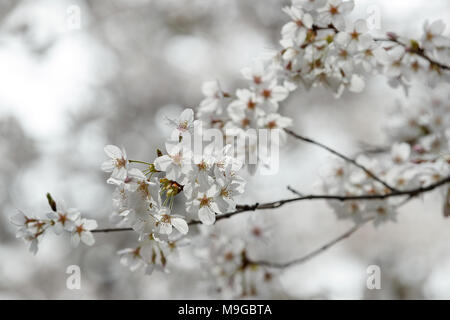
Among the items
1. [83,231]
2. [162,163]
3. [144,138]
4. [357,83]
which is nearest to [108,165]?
[162,163]

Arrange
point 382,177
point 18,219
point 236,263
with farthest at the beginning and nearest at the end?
point 236,263, point 382,177, point 18,219

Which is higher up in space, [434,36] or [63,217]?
[434,36]

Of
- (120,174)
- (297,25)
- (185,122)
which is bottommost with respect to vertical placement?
(120,174)

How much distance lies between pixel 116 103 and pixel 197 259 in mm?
3425

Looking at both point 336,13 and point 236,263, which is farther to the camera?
point 236,263

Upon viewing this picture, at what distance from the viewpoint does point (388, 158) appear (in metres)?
1.87

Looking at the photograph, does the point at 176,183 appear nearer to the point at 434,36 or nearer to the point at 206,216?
the point at 206,216

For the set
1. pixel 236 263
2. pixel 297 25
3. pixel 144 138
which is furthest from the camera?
pixel 144 138

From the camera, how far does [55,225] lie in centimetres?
116

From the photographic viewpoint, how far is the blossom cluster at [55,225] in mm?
1146

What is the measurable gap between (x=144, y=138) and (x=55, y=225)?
3964 mm

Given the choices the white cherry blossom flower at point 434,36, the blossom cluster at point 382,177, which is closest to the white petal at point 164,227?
the blossom cluster at point 382,177

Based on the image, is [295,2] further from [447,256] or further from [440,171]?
[447,256]
